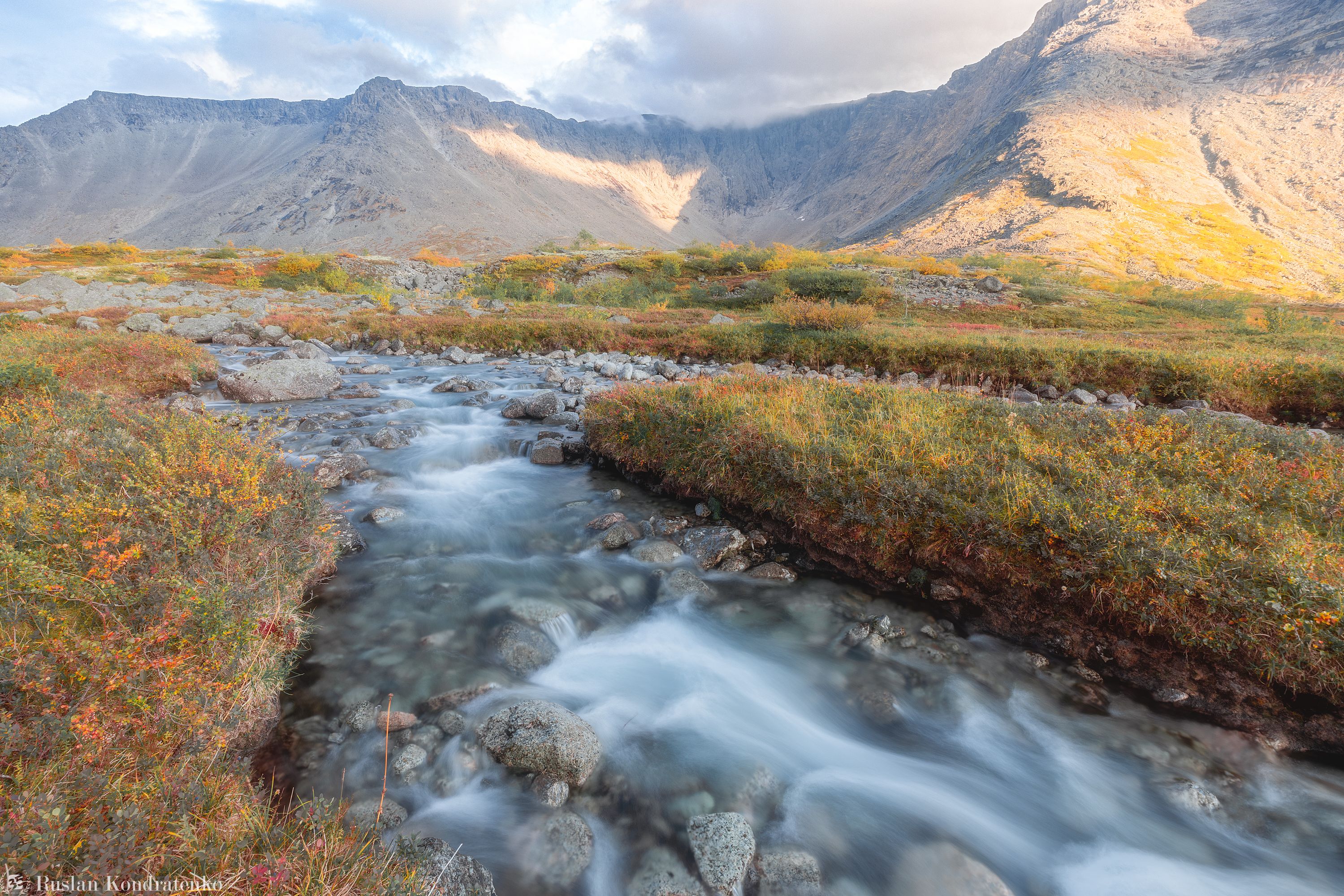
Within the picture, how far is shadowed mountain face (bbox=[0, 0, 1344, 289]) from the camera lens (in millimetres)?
76625

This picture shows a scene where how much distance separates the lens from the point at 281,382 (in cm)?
1356

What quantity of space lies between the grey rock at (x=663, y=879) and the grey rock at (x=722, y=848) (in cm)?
8

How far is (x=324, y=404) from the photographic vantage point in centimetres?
1320

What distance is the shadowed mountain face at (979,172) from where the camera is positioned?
76625 millimetres

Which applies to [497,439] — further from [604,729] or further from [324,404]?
[604,729]

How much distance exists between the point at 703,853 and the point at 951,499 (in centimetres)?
396

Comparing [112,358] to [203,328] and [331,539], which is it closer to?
[331,539]

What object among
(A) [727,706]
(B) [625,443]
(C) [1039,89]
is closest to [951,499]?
(A) [727,706]

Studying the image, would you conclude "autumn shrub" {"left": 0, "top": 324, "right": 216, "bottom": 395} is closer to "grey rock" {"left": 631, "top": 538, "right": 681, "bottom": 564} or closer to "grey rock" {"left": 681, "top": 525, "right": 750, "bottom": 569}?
"grey rock" {"left": 631, "top": 538, "right": 681, "bottom": 564}

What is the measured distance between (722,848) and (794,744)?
4.46 feet

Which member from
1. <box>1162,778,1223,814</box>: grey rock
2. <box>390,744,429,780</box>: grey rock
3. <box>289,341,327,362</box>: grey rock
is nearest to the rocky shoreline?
<box>1162,778,1223,814</box>: grey rock

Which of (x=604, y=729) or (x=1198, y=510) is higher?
(x=1198, y=510)

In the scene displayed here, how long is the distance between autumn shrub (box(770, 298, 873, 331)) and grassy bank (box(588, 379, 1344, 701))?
984 centimetres

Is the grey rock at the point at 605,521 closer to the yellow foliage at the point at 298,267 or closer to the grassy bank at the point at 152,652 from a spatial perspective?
the grassy bank at the point at 152,652
